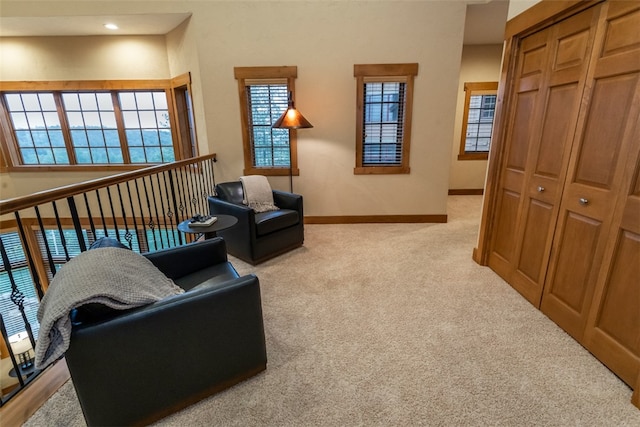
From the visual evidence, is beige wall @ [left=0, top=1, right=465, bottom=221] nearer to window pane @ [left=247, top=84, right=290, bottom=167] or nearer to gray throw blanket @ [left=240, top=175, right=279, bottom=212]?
window pane @ [left=247, top=84, right=290, bottom=167]

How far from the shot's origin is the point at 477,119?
5.41 metres

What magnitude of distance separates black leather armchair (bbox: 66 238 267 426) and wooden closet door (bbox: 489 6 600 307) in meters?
2.11

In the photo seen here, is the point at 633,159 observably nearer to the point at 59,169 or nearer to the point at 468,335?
the point at 468,335

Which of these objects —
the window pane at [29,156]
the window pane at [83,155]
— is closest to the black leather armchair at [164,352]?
the window pane at [83,155]

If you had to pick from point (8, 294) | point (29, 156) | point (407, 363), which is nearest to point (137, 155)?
point (29, 156)

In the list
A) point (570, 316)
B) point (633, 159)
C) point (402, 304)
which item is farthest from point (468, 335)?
point (633, 159)

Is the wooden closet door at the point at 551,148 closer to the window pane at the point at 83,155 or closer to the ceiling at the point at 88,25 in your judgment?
the ceiling at the point at 88,25

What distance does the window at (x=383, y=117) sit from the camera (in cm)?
371

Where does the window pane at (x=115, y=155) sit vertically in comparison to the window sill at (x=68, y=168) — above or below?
above

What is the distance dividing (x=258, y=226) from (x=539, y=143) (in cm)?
244

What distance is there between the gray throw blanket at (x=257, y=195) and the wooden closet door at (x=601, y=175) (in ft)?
8.59

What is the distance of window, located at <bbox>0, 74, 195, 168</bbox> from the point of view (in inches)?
185

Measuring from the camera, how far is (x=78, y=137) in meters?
4.95

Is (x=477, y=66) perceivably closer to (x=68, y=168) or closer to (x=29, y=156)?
(x=68, y=168)
